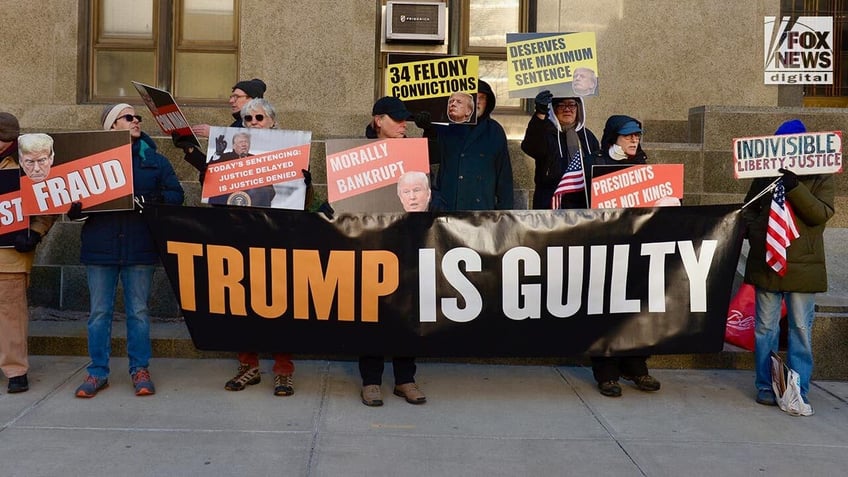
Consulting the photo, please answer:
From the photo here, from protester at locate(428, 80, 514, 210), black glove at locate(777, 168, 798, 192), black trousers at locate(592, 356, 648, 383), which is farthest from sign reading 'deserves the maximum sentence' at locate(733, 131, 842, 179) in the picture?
protester at locate(428, 80, 514, 210)

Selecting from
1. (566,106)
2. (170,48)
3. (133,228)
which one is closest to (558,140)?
(566,106)

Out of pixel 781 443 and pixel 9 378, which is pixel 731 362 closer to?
pixel 781 443

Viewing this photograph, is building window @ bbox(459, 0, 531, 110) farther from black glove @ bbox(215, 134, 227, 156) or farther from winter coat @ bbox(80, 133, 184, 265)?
winter coat @ bbox(80, 133, 184, 265)

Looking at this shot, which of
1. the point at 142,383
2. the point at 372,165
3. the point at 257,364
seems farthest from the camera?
the point at 257,364

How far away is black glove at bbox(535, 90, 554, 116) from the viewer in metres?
6.42

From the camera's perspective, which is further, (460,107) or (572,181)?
(460,107)

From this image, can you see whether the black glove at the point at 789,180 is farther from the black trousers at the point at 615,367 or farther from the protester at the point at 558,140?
the black trousers at the point at 615,367

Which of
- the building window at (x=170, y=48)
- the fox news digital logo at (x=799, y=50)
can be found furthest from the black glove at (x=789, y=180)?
the building window at (x=170, y=48)

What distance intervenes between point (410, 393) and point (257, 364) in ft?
3.86

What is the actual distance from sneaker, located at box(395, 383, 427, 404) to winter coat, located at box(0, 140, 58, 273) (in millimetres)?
2682

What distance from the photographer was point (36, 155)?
601cm

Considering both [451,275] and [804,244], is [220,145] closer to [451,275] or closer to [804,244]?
[451,275]

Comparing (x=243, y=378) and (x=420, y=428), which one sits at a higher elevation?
(x=243, y=378)

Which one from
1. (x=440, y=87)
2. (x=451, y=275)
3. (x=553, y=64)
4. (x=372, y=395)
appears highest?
(x=553, y=64)
